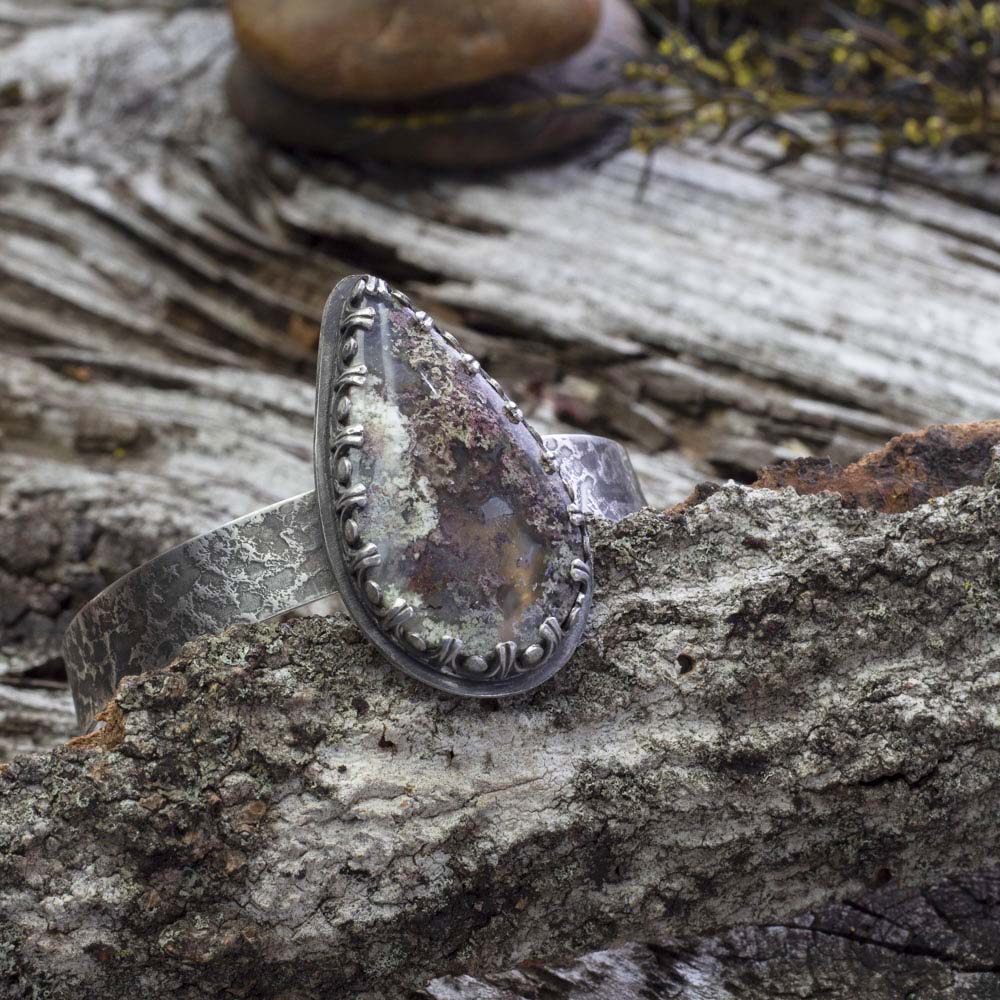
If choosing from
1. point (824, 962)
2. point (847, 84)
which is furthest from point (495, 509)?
point (847, 84)

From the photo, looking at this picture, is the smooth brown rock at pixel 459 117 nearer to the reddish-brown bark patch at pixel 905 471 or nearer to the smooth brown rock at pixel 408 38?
the smooth brown rock at pixel 408 38

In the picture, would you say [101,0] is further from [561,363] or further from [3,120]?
[561,363]

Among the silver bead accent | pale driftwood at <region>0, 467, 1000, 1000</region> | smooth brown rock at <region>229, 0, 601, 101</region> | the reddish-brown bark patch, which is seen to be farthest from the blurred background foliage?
the silver bead accent

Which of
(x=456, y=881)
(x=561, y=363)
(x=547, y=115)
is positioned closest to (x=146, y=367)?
(x=561, y=363)

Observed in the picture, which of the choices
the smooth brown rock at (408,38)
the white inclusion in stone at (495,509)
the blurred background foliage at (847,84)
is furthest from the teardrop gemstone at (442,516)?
the blurred background foliage at (847,84)

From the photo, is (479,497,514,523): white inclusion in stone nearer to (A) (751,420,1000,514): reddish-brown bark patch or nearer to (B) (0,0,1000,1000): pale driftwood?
(A) (751,420,1000,514): reddish-brown bark patch
